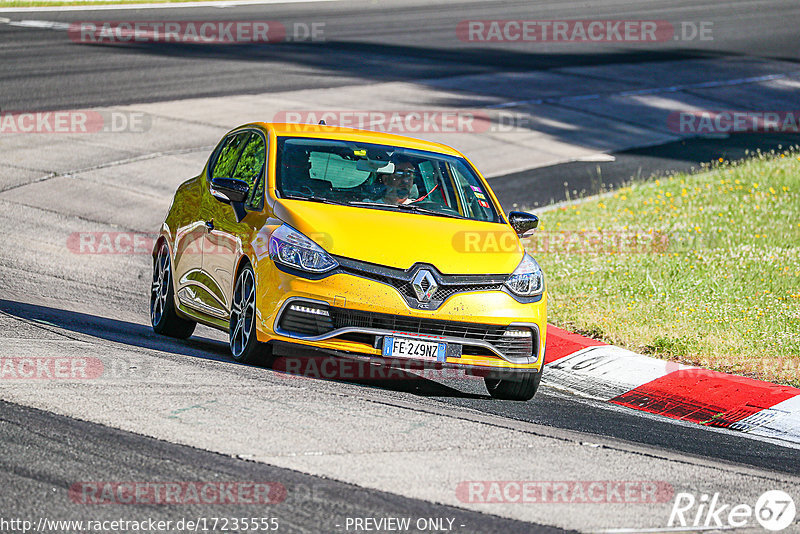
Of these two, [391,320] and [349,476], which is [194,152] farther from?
[349,476]

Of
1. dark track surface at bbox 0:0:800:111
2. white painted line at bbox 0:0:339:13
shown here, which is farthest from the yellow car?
white painted line at bbox 0:0:339:13

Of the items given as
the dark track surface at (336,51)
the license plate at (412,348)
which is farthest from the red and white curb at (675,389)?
the dark track surface at (336,51)

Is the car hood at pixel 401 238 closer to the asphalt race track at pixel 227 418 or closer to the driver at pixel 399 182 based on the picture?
the driver at pixel 399 182

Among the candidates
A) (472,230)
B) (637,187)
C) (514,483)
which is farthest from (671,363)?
(637,187)

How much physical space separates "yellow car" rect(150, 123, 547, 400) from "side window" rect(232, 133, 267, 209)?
0.02m

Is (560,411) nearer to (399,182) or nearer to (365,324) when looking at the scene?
(365,324)

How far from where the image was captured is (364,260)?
26.1 ft

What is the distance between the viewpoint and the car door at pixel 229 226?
881 cm

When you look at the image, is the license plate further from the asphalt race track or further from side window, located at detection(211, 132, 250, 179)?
side window, located at detection(211, 132, 250, 179)

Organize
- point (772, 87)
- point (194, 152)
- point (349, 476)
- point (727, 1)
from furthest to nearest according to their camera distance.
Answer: point (727, 1) → point (772, 87) → point (194, 152) → point (349, 476)

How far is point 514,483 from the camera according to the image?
6.02 m

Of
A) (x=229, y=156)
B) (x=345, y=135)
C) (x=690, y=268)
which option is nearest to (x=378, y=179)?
(x=345, y=135)

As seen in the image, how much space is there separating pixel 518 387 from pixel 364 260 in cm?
149

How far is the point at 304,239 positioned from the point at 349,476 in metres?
2.58
